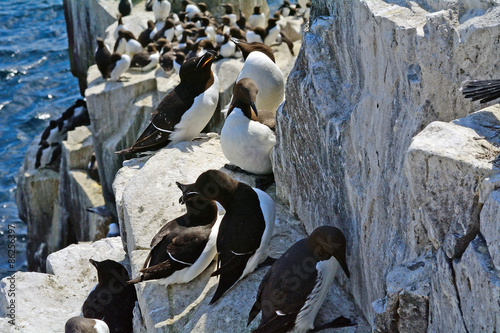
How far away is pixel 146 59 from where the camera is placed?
12.4 meters

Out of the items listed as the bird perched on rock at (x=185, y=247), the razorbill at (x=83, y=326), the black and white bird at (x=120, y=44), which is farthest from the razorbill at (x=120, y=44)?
the bird perched on rock at (x=185, y=247)

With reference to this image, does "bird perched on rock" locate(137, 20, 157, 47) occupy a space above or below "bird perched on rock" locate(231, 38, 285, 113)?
below

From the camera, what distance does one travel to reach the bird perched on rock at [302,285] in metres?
3.77

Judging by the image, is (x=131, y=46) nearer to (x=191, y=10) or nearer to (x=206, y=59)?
(x=191, y=10)

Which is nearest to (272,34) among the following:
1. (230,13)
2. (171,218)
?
(230,13)

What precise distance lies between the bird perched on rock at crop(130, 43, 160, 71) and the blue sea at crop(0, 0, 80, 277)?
192 inches

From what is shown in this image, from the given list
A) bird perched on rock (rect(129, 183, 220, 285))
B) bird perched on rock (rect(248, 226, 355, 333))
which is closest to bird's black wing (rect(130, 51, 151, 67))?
bird perched on rock (rect(129, 183, 220, 285))

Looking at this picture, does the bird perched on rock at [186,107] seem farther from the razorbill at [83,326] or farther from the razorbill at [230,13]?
the razorbill at [230,13]

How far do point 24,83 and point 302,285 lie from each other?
18.5 metres

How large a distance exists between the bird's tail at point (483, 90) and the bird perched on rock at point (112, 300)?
151 inches

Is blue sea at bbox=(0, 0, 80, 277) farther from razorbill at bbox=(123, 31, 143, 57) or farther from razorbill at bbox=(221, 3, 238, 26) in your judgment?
razorbill at bbox=(221, 3, 238, 26)

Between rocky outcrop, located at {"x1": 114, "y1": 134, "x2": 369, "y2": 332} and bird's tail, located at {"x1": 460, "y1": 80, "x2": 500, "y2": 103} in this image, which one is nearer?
bird's tail, located at {"x1": 460, "y1": 80, "x2": 500, "y2": 103}

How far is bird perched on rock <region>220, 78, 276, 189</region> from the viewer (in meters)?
5.70

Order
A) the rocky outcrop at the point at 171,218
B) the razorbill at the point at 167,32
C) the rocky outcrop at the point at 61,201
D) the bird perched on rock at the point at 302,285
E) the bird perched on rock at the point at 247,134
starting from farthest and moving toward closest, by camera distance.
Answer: the razorbill at the point at 167,32, the rocky outcrop at the point at 61,201, the bird perched on rock at the point at 247,134, the rocky outcrop at the point at 171,218, the bird perched on rock at the point at 302,285
